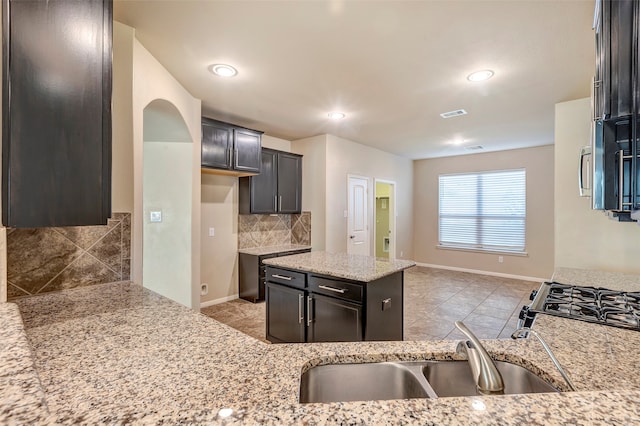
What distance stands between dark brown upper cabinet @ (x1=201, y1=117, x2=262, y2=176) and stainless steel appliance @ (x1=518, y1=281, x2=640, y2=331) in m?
3.41

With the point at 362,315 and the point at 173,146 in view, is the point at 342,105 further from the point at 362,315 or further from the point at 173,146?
the point at 362,315

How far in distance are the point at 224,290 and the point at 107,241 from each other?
9.15ft

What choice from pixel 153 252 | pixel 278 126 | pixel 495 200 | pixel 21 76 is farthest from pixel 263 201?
pixel 495 200

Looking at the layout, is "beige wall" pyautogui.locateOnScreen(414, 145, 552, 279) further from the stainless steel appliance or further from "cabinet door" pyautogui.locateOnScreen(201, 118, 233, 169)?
"cabinet door" pyautogui.locateOnScreen(201, 118, 233, 169)

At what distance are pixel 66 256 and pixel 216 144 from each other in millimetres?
2398

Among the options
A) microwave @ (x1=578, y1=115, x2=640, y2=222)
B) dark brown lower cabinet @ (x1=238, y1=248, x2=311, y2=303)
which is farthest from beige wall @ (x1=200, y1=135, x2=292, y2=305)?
microwave @ (x1=578, y1=115, x2=640, y2=222)

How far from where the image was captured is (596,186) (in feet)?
3.88

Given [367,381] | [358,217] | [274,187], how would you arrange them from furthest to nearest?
1. [358,217]
2. [274,187]
3. [367,381]

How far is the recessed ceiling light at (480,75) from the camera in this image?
2.69 m

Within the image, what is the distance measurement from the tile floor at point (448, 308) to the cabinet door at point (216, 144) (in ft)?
6.24

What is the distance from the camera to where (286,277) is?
271cm

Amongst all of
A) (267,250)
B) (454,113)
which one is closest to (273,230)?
(267,250)

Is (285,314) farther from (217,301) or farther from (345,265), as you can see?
(217,301)

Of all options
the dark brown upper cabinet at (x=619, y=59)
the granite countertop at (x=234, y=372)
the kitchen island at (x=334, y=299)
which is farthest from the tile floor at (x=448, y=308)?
the dark brown upper cabinet at (x=619, y=59)
